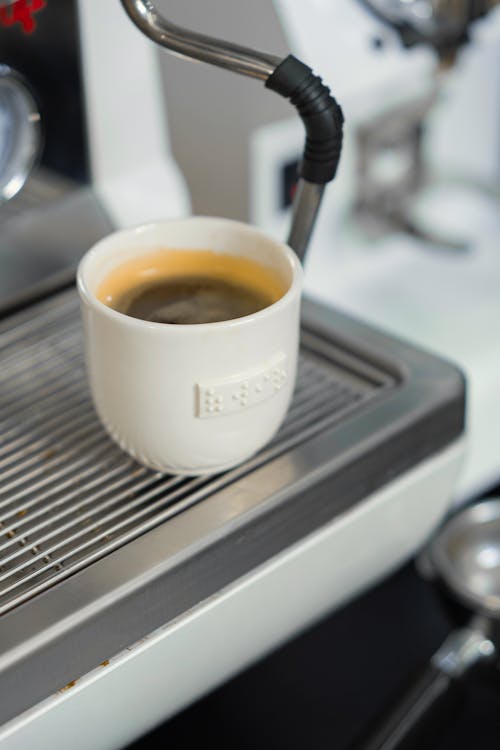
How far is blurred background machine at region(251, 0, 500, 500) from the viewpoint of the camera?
624mm

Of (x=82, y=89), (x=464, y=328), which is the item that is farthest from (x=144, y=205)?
(x=464, y=328)

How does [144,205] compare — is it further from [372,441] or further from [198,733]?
[198,733]

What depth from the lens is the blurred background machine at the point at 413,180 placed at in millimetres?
624

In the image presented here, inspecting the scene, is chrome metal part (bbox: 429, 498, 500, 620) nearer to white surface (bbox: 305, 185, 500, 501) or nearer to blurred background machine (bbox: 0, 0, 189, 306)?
white surface (bbox: 305, 185, 500, 501)

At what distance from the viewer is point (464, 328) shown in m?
0.71

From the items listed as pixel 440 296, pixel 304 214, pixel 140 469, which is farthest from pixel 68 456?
pixel 440 296

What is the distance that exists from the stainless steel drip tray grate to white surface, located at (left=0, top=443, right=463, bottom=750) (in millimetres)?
44

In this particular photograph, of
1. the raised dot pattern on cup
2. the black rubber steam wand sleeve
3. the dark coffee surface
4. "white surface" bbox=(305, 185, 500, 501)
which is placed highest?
the black rubber steam wand sleeve

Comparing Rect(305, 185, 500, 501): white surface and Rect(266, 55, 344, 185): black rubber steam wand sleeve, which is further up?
Rect(266, 55, 344, 185): black rubber steam wand sleeve

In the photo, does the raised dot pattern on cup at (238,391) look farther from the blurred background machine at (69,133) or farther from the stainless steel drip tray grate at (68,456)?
the blurred background machine at (69,133)

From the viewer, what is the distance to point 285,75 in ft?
1.23

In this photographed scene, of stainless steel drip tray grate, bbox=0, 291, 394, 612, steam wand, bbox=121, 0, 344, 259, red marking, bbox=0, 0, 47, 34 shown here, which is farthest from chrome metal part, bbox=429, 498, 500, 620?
red marking, bbox=0, 0, 47, 34

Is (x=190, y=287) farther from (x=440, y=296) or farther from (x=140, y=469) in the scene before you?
(x=440, y=296)

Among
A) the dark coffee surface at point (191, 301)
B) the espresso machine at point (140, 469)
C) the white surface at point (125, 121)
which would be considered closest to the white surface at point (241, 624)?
the espresso machine at point (140, 469)
